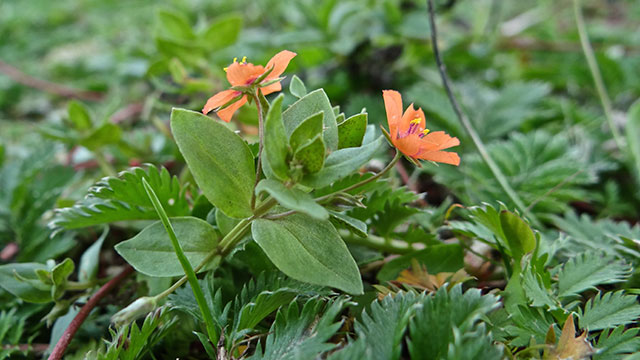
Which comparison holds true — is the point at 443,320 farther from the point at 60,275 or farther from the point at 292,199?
the point at 60,275

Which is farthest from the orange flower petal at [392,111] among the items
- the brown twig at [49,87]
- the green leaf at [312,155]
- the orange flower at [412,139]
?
the brown twig at [49,87]

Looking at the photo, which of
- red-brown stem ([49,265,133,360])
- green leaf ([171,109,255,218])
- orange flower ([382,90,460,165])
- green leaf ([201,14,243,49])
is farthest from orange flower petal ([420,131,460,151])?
green leaf ([201,14,243,49])

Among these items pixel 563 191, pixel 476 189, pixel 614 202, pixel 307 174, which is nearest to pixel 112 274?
pixel 307 174

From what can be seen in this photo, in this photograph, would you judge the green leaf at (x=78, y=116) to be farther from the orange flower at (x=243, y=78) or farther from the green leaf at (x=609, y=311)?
the green leaf at (x=609, y=311)

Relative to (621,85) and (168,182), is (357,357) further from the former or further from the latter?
(621,85)

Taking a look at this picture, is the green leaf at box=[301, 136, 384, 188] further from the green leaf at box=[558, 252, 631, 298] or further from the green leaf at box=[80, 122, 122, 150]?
the green leaf at box=[80, 122, 122, 150]

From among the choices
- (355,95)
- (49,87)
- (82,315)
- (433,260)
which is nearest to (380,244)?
(433,260)
